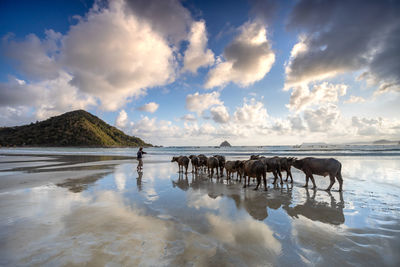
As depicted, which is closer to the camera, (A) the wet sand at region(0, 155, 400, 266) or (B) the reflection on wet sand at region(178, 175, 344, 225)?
(A) the wet sand at region(0, 155, 400, 266)

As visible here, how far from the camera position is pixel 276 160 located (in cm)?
1152

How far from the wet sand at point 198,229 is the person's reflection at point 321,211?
34mm

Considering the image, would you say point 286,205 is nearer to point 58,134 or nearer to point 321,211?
point 321,211

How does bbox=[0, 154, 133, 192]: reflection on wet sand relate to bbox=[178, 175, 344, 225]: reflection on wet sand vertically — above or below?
above

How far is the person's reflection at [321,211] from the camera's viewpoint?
17.9 ft

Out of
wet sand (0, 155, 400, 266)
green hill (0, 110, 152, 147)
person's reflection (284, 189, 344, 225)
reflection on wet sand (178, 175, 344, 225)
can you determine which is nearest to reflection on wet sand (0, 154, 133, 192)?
wet sand (0, 155, 400, 266)

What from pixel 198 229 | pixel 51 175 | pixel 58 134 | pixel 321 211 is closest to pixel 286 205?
pixel 321 211

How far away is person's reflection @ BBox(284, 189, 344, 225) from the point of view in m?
5.45

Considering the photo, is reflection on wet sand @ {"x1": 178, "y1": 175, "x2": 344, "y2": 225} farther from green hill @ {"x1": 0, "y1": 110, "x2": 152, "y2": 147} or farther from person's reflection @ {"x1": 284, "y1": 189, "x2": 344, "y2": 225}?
green hill @ {"x1": 0, "y1": 110, "x2": 152, "y2": 147}

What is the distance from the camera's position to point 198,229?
4.68 meters

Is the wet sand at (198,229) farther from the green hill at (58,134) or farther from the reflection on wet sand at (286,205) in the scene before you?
the green hill at (58,134)

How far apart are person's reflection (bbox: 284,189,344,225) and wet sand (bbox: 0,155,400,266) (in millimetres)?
34

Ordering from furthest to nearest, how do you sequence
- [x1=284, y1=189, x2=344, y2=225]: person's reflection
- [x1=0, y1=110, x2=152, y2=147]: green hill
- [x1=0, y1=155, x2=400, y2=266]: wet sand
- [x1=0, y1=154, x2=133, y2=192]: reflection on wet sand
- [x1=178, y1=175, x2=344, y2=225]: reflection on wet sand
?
[x1=0, y1=110, x2=152, y2=147]: green hill, [x1=0, y1=154, x2=133, y2=192]: reflection on wet sand, [x1=178, y1=175, x2=344, y2=225]: reflection on wet sand, [x1=284, y1=189, x2=344, y2=225]: person's reflection, [x1=0, y1=155, x2=400, y2=266]: wet sand

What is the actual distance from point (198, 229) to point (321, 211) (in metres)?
4.85
